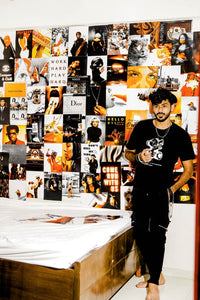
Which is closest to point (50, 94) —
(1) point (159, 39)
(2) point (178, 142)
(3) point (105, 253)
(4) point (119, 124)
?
(4) point (119, 124)

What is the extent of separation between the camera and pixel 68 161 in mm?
3857

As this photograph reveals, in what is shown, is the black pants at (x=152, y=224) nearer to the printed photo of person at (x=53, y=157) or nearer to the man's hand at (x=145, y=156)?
the man's hand at (x=145, y=156)

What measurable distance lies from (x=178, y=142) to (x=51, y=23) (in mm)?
2011

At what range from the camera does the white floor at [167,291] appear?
112 inches

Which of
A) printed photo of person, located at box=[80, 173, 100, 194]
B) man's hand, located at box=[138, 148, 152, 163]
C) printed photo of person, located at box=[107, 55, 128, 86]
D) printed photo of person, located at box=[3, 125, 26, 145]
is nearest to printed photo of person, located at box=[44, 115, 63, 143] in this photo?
printed photo of person, located at box=[3, 125, 26, 145]

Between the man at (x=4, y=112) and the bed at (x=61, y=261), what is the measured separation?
4.61 ft

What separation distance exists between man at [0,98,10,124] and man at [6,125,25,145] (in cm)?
9

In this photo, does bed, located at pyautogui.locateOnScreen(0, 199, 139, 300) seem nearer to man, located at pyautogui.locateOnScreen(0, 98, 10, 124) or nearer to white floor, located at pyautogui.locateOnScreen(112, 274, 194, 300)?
white floor, located at pyautogui.locateOnScreen(112, 274, 194, 300)

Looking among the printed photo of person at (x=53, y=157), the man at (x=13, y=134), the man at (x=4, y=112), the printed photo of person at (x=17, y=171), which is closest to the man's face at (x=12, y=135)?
the man at (x=13, y=134)

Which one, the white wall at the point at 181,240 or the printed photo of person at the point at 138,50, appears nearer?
the white wall at the point at 181,240

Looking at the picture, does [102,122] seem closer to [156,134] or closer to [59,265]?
[156,134]

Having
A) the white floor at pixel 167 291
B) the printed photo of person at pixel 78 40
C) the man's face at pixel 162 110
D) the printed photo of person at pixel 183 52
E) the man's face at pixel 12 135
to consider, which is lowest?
the white floor at pixel 167 291

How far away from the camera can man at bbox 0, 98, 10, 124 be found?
160 inches

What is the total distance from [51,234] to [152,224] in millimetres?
984
